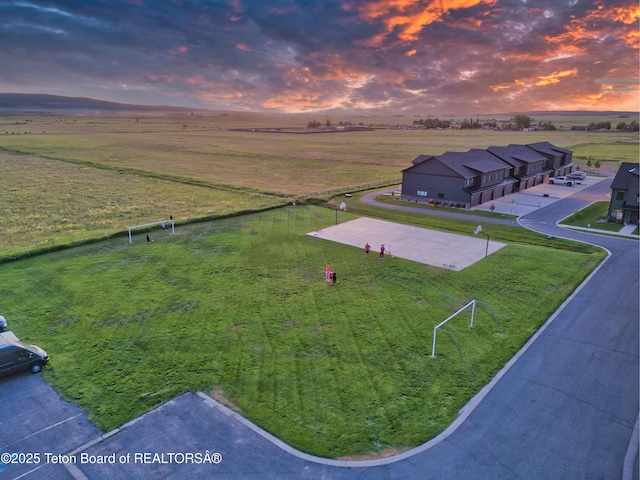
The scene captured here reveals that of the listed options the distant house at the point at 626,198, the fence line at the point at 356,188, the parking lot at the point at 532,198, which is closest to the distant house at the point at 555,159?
the parking lot at the point at 532,198

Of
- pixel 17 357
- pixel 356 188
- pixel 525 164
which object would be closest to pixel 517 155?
pixel 525 164

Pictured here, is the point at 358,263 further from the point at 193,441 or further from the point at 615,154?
the point at 615,154

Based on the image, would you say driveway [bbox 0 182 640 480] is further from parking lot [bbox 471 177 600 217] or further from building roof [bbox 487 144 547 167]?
building roof [bbox 487 144 547 167]

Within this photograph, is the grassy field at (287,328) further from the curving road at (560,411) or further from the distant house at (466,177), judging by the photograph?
the distant house at (466,177)

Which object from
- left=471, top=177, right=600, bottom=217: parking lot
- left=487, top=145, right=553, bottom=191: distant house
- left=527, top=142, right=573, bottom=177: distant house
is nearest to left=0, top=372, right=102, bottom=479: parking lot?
left=471, top=177, right=600, bottom=217: parking lot

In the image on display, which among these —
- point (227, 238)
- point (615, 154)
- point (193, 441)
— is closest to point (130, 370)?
point (193, 441)

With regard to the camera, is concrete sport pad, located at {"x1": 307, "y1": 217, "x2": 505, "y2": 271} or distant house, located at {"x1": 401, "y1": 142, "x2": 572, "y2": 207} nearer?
concrete sport pad, located at {"x1": 307, "y1": 217, "x2": 505, "y2": 271}

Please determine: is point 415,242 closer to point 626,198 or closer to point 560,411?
point 560,411

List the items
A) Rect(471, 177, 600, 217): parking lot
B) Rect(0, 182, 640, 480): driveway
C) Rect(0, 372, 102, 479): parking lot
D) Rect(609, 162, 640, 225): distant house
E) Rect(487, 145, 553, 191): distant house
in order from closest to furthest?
Rect(0, 182, 640, 480): driveway
Rect(0, 372, 102, 479): parking lot
Rect(609, 162, 640, 225): distant house
Rect(471, 177, 600, 217): parking lot
Rect(487, 145, 553, 191): distant house
